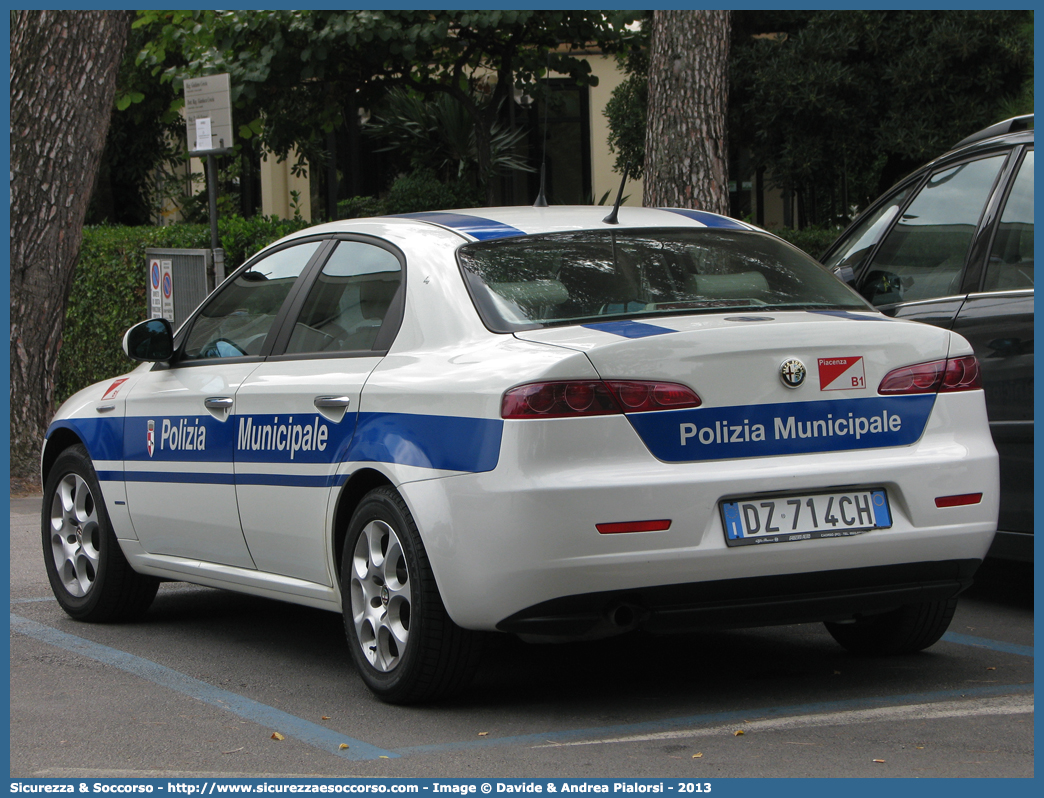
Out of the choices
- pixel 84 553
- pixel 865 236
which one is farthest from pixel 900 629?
pixel 84 553

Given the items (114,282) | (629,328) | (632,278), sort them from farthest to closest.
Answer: (114,282)
(632,278)
(629,328)

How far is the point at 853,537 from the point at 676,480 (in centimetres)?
60

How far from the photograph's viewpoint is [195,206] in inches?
970

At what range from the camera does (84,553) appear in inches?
254

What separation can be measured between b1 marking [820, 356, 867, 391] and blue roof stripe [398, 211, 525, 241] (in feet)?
4.00

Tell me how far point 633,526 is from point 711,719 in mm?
709

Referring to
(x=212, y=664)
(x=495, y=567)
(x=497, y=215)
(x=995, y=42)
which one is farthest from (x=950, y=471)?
(x=995, y=42)

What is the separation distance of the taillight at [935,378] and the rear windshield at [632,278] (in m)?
0.43

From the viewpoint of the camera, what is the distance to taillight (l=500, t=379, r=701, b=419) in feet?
13.6

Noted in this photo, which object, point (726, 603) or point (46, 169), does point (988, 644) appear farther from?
point (46, 169)

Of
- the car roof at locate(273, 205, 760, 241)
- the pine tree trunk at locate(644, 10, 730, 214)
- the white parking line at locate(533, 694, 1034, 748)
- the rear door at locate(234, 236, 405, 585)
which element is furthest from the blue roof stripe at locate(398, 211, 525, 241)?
the pine tree trunk at locate(644, 10, 730, 214)

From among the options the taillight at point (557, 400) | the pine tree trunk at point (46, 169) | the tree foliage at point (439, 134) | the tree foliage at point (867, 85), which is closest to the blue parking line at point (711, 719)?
the taillight at point (557, 400)

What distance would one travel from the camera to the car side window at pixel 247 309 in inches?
221
